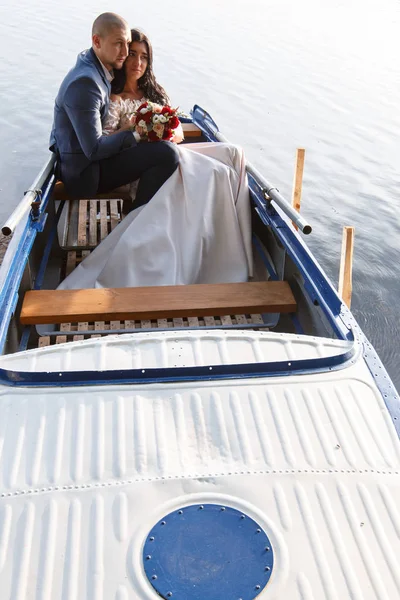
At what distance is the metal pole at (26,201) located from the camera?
9.61 ft

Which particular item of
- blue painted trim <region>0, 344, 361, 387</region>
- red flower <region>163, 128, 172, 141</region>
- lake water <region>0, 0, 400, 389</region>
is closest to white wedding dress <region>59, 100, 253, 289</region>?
red flower <region>163, 128, 172, 141</region>

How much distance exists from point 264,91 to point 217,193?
26.8ft

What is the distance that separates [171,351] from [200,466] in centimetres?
56

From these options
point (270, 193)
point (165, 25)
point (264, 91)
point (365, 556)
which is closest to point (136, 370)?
point (365, 556)

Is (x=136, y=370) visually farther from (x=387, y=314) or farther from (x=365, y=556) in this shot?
(x=387, y=314)

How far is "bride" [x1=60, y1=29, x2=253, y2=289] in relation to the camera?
3.60 metres

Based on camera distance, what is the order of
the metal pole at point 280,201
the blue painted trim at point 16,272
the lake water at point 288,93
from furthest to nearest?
the lake water at point 288,93 → the metal pole at point 280,201 → the blue painted trim at point 16,272

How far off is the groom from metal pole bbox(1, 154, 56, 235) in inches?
3.4

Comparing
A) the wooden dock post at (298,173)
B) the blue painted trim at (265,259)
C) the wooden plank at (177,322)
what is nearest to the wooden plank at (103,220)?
the blue painted trim at (265,259)

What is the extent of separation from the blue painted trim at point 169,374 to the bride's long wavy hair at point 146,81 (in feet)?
7.96

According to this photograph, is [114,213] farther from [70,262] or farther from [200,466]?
[200,466]

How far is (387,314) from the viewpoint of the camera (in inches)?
210

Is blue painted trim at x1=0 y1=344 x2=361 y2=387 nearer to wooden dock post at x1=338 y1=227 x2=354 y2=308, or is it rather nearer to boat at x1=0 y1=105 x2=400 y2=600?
boat at x1=0 y1=105 x2=400 y2=600

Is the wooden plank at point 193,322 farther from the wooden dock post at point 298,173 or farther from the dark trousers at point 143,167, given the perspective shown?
the wooden dock post at point 298,173
